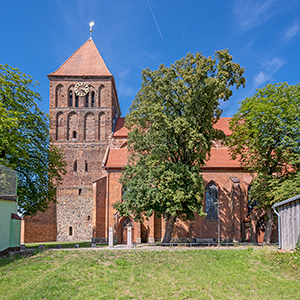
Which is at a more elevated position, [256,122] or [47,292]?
[256,122]

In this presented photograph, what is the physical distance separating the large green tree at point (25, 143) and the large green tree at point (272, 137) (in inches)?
568

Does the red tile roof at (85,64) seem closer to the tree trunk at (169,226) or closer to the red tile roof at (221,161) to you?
the red tile roof at (221,161)

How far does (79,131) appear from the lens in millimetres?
31984

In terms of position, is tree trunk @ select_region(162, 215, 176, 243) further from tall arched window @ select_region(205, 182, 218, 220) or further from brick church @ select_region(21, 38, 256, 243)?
tall arched window @ select_region(205, 182, 218, 220)

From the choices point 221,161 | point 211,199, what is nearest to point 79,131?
point 221,161

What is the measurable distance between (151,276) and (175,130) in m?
9.54

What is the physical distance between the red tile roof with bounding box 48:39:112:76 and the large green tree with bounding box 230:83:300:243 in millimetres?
16550

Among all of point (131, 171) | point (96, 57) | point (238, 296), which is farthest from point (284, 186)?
point (96, 57)

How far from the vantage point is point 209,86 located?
19.3m

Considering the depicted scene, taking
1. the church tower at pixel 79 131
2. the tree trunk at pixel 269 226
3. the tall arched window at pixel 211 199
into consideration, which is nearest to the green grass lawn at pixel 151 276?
the tree trunk at pixel 269 226

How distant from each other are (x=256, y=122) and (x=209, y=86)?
5427 millimetres

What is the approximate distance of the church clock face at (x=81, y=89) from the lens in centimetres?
3266

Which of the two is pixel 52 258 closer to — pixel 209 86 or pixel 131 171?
pixel 131 171

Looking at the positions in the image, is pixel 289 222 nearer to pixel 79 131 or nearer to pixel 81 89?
pixel 79 131
